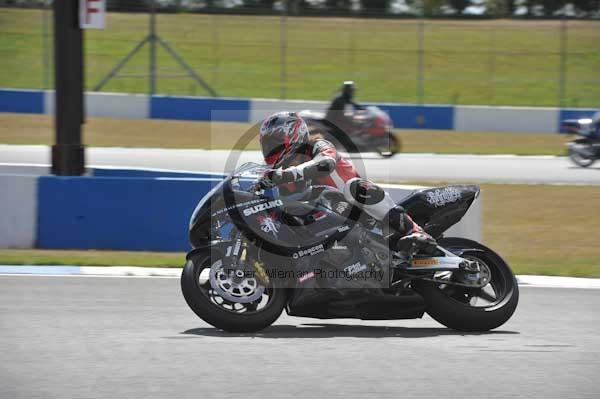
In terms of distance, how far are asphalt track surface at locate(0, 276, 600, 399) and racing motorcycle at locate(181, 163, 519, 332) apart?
169 mm

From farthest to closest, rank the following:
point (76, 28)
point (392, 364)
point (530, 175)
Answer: point (530, 175)
point (76, 28)
point (392, 364)

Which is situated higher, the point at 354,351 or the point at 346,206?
the point at 346,206

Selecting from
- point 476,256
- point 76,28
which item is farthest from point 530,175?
point 476,256

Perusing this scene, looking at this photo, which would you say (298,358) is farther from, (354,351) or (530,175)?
(530,175)

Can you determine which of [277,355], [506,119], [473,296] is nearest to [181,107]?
[506,119]

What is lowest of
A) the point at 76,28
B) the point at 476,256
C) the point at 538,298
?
the point at 538,298

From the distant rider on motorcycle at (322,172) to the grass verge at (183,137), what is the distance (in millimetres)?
13526

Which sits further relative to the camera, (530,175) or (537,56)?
(537,56)

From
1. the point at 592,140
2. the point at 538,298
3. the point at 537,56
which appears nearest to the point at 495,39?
the point at 537,56

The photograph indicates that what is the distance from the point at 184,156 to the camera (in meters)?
19.0

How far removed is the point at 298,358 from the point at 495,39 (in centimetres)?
2758

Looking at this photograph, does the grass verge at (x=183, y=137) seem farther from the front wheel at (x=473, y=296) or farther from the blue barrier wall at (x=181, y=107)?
the front wheel at (x=473, y=296)

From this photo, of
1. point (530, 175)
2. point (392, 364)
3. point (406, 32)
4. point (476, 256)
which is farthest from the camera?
point (406, 32)

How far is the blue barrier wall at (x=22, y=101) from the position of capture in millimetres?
24609
